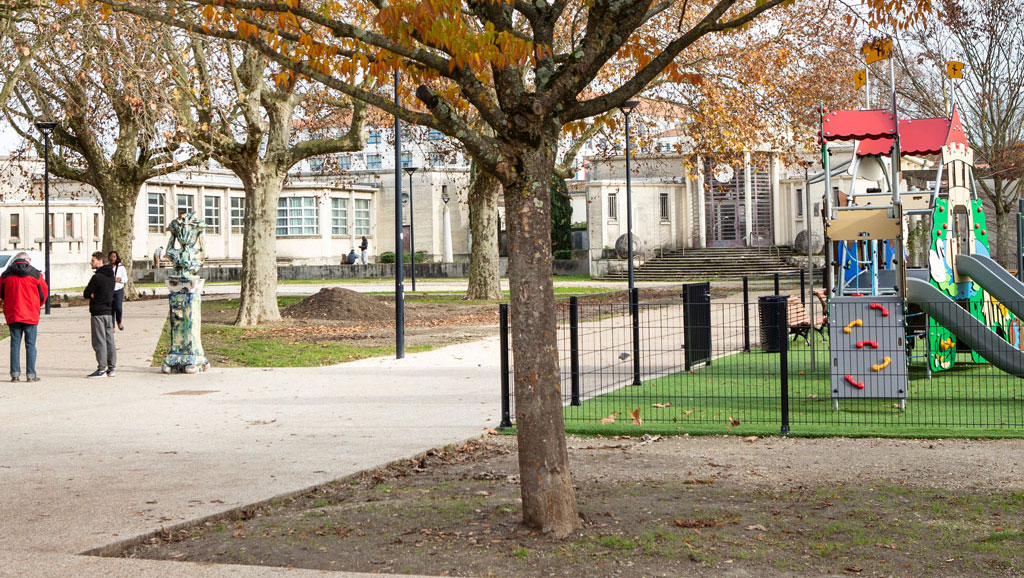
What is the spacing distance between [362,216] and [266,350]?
1889 inches

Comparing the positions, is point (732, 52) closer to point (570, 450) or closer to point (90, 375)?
point (90, 375)

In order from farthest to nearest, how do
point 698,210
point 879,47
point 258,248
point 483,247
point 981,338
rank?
point 698,210 → point 483,247 → point 258,248 → point 981,338 → point 879,47

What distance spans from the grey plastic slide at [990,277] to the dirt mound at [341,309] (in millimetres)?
Result: 14939

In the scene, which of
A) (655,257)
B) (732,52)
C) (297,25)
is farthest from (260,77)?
(655,257)

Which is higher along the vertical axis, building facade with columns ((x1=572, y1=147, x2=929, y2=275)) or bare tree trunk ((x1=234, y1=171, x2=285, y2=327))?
building facade with columns ((x1=572, y1=147, x2=929, y2=275))

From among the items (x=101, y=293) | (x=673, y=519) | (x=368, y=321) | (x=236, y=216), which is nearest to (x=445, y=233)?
(x=236, y=216)

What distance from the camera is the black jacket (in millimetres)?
15477

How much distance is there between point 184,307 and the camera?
15.8 metres

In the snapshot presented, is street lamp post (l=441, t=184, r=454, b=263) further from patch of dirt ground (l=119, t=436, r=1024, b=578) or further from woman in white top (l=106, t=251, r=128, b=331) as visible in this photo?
patch of dirt ground (l=119, t=436, r=1024, b=578)

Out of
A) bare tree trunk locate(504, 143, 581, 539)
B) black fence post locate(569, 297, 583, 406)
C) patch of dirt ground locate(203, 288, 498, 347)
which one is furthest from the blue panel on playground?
patch of dirt ground locate(203, 288, 498, 347)

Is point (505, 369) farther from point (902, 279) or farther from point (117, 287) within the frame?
point (117, 287)

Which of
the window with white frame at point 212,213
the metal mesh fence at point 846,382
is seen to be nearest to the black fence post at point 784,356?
the metal mesh fence at point 846,382

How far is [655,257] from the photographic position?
167ft

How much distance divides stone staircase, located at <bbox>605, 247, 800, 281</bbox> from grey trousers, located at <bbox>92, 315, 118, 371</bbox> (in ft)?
107
